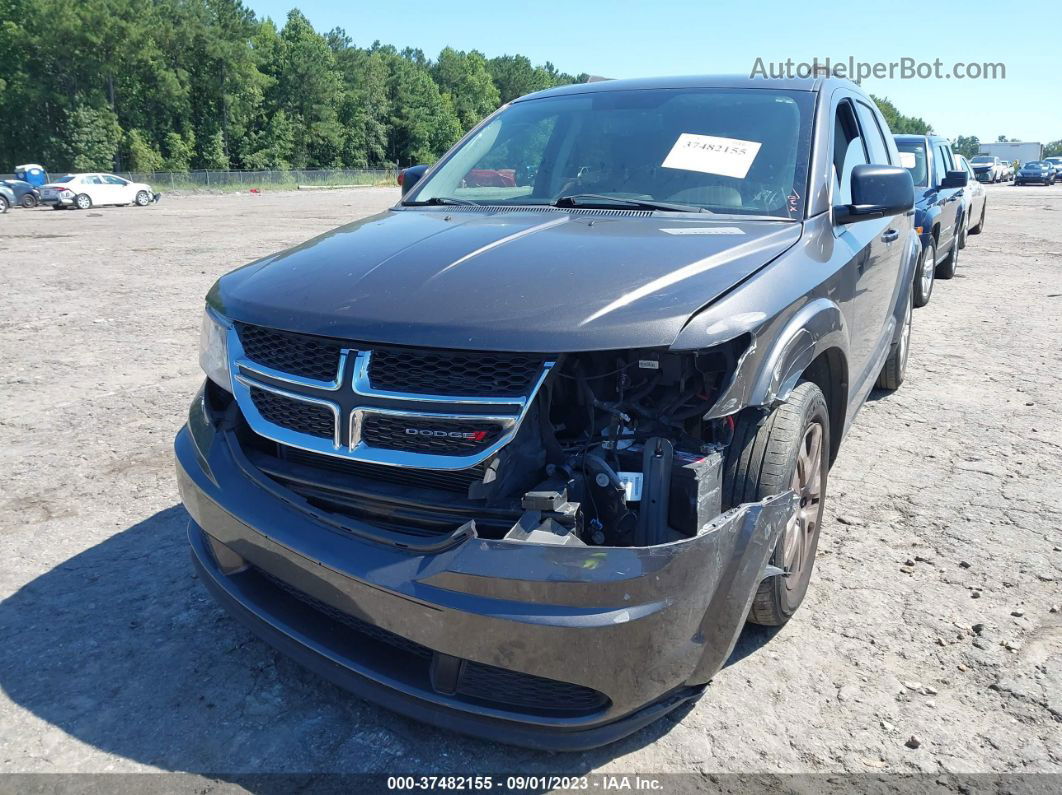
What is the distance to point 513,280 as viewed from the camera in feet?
7.71

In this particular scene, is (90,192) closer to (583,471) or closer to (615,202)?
(615,202)

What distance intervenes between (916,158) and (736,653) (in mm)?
9460

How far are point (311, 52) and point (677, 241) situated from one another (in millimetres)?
86793

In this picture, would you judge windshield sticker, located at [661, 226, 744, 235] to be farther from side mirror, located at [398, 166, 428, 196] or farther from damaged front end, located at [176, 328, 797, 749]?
side mirror, located at [398, 166, 428, 196]

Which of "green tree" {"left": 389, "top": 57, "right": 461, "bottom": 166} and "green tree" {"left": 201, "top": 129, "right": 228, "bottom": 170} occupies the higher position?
"green tree" {"left": 389, "top": 57, "right": 461, "bottom": 166}

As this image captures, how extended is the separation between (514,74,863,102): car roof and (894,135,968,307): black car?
5.22 metres

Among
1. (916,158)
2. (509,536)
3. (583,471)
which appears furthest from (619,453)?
(916,158)

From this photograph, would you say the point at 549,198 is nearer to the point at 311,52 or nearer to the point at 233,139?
the point at 233,139

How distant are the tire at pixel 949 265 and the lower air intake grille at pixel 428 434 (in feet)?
36.4

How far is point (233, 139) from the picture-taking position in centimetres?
7556

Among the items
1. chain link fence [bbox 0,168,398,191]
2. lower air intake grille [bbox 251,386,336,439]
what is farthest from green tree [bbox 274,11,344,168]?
lower air intake grille [bbox 251,386,336,439]

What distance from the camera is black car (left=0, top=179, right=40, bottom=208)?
31703 millimetres

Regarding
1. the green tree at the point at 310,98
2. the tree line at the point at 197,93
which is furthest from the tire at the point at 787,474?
the green tree at the point at 310,98

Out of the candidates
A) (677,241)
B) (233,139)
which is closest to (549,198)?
(677,241)
